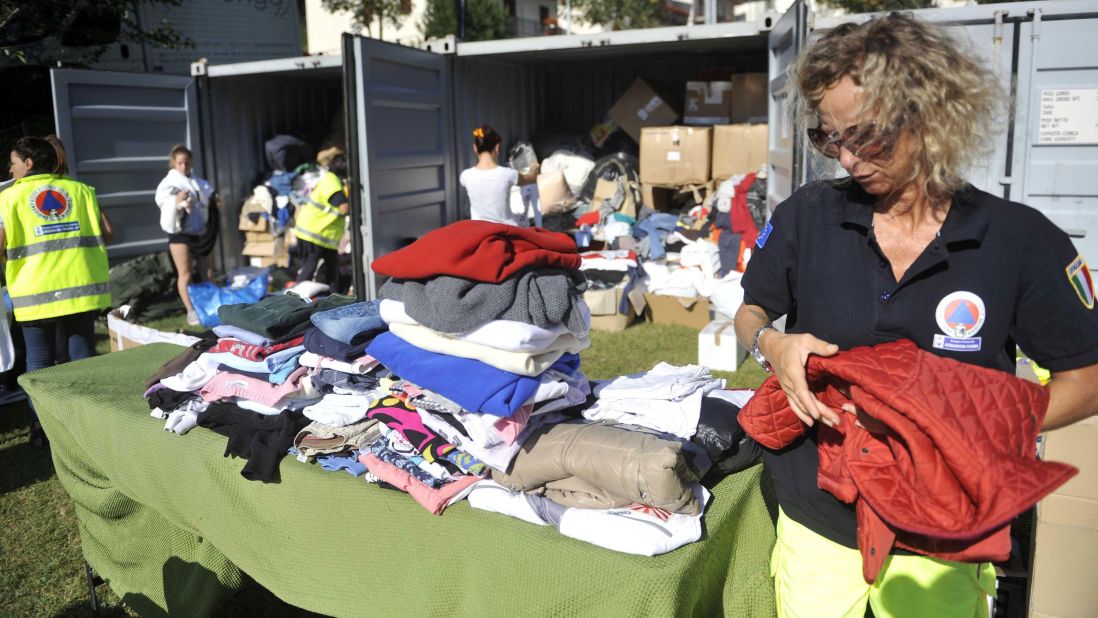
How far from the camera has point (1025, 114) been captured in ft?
19.2

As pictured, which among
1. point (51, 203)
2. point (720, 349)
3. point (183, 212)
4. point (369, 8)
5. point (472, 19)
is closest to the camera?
point (51, 203)

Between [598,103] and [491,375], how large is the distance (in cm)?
952

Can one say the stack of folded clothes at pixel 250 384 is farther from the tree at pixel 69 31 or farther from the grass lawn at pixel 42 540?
the tree at pixel 69 31

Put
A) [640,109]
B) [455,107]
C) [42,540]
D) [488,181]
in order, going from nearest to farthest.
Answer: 1. [42,540]
2. [488,181]
3. [455,107]
4. [640,109]

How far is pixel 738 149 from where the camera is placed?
345 inches

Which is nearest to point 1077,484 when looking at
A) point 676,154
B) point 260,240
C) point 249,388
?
point 249,388

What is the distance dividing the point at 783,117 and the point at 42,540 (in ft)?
17.0

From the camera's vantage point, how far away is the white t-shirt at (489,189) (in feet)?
22.4

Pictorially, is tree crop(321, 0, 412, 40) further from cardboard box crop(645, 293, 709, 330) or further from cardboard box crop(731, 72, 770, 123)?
cardboard box crop(645, 293, 709, 330)

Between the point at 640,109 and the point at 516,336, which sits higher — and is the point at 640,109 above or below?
above

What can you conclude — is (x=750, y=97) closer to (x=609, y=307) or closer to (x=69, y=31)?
(x=609, y=307)

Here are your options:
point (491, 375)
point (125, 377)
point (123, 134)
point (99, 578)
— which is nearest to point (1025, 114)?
point (491, 375)

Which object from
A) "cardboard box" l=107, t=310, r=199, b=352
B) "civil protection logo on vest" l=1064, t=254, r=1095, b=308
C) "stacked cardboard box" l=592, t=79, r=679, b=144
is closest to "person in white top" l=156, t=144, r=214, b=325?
"cardboard box" l=107, t=310, r=199, b=352

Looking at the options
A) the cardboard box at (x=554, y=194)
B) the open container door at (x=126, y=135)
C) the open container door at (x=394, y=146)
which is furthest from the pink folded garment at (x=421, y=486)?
the cardboard box at (x=554, y=194)
